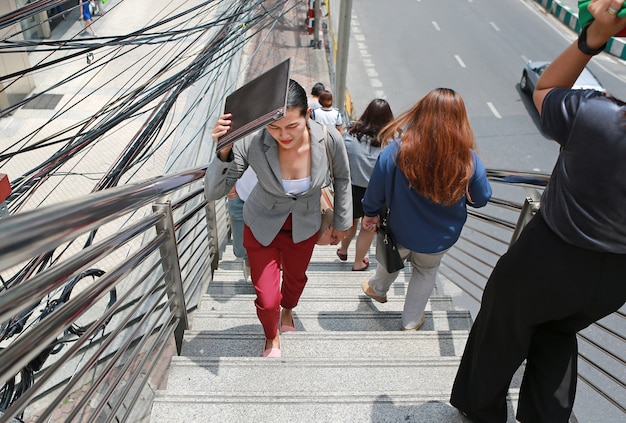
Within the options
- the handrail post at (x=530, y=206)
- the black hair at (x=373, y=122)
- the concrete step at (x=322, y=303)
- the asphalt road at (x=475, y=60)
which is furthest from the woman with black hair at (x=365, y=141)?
the asphalt road at (x=475, y=60)

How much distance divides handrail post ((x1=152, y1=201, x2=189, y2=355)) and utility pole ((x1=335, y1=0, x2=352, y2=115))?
4359 mm

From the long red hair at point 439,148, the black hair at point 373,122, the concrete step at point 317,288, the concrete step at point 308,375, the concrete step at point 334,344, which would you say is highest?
the long red hair at point 439,148

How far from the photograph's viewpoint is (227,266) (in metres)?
4.14

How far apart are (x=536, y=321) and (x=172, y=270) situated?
1532mm

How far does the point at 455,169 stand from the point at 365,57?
12700mm

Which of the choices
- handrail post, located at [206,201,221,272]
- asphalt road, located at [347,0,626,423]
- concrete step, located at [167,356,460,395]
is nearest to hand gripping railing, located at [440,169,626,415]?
concrete step, located at [167,356,460,395]

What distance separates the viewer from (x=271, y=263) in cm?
277

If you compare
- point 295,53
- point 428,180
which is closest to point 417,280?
point 428,180

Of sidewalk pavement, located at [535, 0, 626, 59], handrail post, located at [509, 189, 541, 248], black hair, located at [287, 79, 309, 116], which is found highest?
black hair, located at [287, 79, 309, 116]

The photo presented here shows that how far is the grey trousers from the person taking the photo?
295cm

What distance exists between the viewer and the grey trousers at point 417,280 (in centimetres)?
295

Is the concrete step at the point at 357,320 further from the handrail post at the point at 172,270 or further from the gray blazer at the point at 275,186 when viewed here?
the gray blazer at the point at 275,186

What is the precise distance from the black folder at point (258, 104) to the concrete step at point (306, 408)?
104 cm

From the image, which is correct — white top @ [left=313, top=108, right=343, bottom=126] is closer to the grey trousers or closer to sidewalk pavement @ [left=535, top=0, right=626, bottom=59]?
the grey trousers
